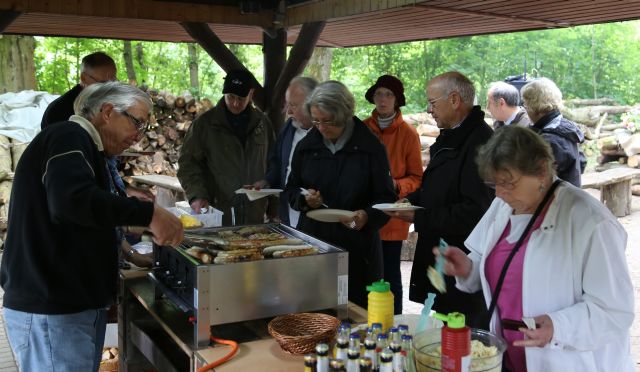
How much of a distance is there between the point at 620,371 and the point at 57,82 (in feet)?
57.9

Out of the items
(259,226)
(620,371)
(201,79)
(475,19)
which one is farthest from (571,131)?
(201,79)

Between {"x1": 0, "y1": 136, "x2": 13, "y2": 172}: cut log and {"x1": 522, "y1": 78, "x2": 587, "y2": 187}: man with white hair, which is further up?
{"x1": 522, "y1": 78, "x2": 587, "y2": 187}: man with white hair

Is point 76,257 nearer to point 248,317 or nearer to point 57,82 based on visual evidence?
point 248,317

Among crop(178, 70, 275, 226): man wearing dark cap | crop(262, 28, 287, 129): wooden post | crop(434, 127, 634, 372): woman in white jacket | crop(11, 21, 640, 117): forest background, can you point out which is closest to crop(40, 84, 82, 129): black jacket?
crop(178, 70, 275, 226): man wearing dark cap

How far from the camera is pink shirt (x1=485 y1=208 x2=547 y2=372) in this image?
2119 mm

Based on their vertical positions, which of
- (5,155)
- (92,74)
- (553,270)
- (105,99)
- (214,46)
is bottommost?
(5,155)

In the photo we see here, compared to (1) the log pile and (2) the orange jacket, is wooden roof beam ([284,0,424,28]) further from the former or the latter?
(1) the log pile

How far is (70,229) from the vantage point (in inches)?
89.1

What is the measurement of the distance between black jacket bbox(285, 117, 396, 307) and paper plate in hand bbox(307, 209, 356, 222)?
177mm

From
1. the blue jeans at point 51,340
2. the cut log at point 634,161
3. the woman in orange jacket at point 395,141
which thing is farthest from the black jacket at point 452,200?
the cut log at point 634,161

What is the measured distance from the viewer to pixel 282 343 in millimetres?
2223

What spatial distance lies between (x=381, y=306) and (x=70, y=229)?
3.54ft

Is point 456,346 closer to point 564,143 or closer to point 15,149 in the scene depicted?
point 564,143

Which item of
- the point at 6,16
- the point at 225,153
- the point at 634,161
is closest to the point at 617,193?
the point at 634,161
